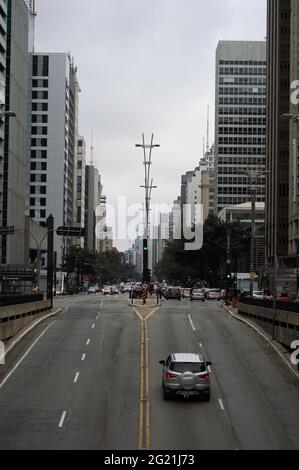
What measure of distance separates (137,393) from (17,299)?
19.3m

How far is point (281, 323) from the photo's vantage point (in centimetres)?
4416

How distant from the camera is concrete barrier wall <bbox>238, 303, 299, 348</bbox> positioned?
40722 mm

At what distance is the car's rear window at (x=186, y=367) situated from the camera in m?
29.5

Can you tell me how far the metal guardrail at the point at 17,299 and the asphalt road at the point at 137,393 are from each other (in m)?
2.50

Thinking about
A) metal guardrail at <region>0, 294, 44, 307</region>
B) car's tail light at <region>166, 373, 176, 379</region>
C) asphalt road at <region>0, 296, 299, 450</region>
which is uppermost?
metal guardrail at <region>0, 294, 44, 307</region>

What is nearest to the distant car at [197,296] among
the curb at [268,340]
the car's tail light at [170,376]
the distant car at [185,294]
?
the distant car at [185,294]

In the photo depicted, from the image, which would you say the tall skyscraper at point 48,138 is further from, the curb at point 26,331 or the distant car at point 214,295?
the curb at point 26,331

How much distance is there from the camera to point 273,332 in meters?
45.0

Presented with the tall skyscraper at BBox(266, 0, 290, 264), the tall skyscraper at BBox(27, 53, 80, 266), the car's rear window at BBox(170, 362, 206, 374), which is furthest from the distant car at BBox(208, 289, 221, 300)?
the tall skyscraper at BBox(27, 53, 80, 266)

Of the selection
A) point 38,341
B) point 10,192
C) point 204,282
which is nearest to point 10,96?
point 10,192

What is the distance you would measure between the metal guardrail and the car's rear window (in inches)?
634

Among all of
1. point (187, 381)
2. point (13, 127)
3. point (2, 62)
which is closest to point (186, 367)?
point (187, 381)

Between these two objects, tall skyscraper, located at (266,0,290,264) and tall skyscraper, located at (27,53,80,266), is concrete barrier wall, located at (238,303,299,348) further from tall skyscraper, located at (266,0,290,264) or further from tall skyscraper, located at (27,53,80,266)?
tall skyscraper, located at (27,53,80,266)

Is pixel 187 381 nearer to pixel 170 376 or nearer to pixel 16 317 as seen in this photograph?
pixel 170 376
